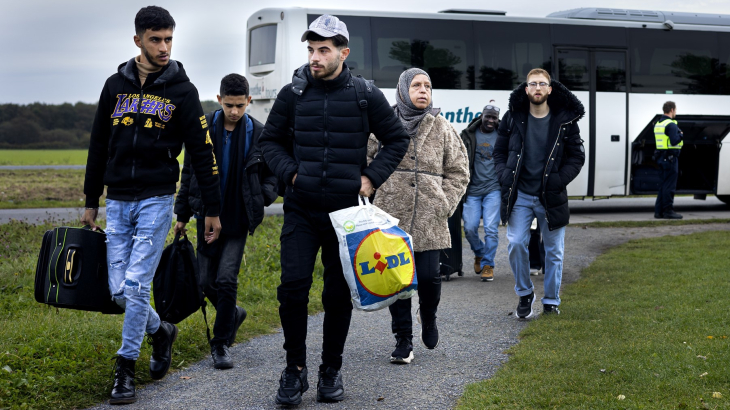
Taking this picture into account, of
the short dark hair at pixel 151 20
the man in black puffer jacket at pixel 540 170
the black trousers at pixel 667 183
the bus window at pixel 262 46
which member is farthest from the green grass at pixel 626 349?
the bus window at pixel 262 46

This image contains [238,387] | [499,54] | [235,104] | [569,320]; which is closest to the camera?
[238,387]

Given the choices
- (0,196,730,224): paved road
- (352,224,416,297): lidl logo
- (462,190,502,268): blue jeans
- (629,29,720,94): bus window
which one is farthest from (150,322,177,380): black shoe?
(629,29,720,94): bus window

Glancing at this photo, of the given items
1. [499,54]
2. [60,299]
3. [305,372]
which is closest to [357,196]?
[305,372]

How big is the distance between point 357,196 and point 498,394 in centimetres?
135

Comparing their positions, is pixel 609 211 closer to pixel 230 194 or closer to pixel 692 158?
pixel 692 158

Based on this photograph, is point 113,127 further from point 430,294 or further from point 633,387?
point 633,387

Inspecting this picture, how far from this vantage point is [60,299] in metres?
4.41

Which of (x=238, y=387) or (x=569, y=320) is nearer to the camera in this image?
(x=238, y=387)

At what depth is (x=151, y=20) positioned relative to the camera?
4332 millimetres

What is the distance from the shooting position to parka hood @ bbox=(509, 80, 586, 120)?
6438mm

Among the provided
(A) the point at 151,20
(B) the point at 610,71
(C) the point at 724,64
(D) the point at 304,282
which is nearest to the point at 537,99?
(D) the point at 304,282

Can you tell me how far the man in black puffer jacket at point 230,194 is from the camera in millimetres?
5297

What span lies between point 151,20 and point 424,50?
12.1 meters

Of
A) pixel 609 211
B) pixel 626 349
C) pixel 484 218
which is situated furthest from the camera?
pixel 609 211
